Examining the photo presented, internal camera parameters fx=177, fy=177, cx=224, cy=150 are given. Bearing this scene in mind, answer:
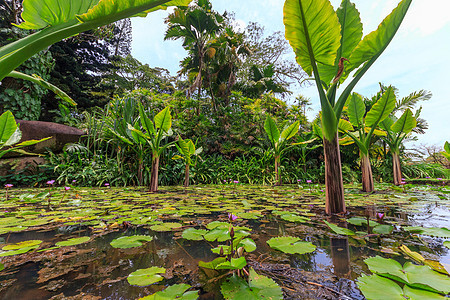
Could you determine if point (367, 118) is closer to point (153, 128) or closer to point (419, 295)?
point (419, 295)

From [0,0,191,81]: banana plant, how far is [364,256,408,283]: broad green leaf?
124 cm

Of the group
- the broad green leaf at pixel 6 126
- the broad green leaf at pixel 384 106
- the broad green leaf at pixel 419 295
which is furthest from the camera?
the broad green leaf at pixel 384 106

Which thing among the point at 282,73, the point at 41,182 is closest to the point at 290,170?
the point at 41,182

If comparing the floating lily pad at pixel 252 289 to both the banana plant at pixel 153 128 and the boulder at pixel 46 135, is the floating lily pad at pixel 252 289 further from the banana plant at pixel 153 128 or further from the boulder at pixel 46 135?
the boulder at pixel 46 135

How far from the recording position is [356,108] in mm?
2094

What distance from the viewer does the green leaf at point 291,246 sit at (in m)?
0.57

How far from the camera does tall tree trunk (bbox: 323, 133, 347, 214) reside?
1098 mm

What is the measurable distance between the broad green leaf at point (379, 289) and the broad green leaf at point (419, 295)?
0.01 metres

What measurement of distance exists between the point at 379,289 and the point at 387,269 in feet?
0.30

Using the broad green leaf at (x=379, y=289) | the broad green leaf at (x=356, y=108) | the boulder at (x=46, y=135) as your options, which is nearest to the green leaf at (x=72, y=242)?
the broad green leaf at (x=379, y=289)

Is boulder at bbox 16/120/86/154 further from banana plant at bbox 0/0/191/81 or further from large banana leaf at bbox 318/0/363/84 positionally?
large banana leaf at bbox 318/0/363/84

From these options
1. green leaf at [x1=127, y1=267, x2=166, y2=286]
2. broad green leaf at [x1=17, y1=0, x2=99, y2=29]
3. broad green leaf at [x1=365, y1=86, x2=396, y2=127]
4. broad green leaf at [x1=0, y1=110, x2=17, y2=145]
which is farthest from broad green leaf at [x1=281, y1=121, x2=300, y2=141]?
broad green leaf at [x1=0, y1=110, x2=17, y2=145]

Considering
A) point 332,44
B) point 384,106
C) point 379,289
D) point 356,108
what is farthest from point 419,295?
point 356,108

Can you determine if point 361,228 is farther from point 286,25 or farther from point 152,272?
point 286,25
